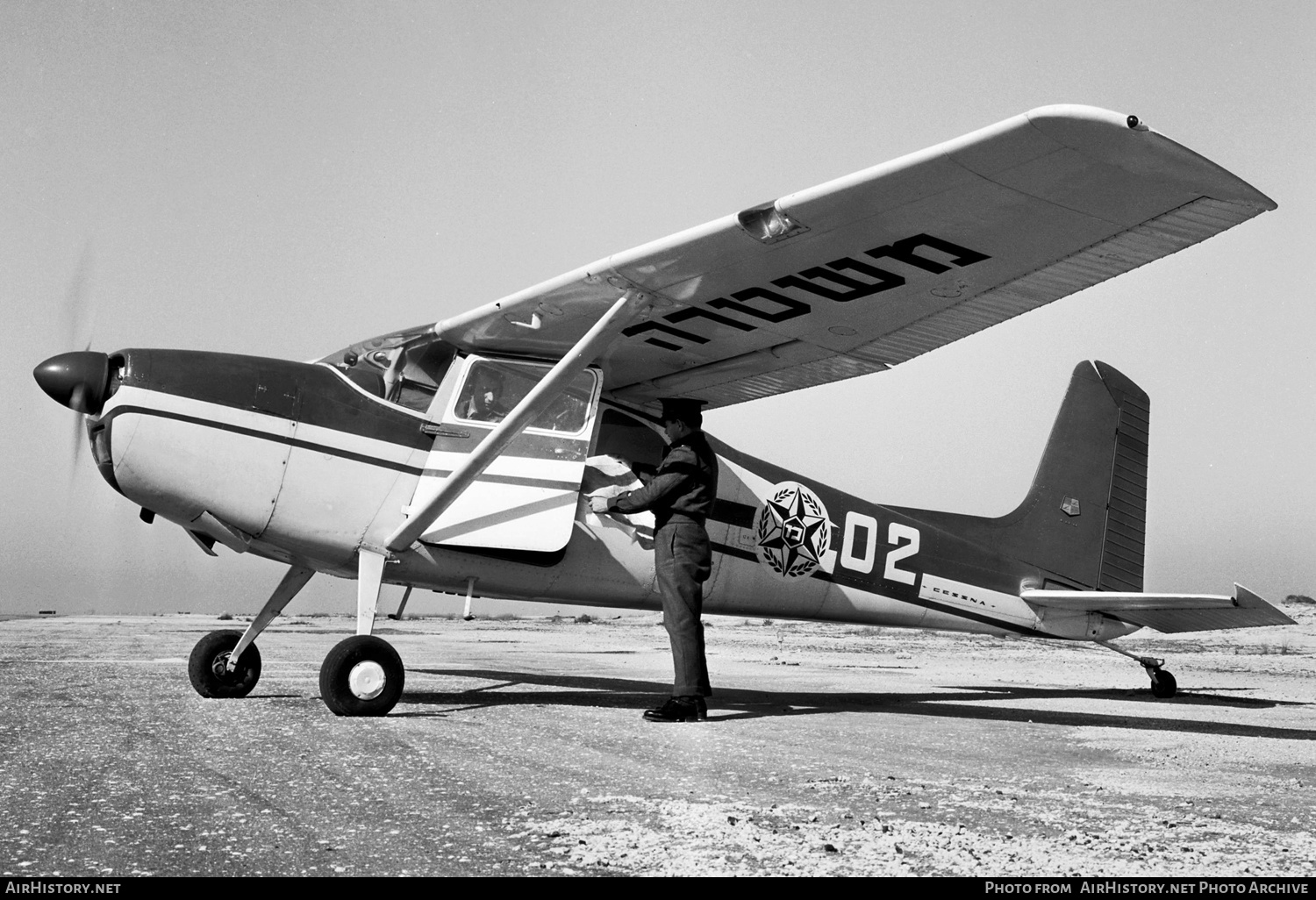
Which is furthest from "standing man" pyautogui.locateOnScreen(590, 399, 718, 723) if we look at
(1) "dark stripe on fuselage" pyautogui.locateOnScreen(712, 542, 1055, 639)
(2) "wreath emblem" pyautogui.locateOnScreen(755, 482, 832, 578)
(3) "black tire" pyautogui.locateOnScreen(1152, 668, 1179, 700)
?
(3) "black tire" pyautogui.locateOnScreen(1152, 668, 1179, 700)

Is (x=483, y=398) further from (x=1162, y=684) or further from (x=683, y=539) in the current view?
(x=1162, y=684)

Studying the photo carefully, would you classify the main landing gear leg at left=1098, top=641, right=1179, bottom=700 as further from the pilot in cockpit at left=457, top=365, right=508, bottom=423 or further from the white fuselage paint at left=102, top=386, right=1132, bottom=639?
the pilot in cockpit at left=457, top=365, right=508, bottom=423

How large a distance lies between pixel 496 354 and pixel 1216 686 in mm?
8196

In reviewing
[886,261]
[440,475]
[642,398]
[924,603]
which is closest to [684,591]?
[440,475]

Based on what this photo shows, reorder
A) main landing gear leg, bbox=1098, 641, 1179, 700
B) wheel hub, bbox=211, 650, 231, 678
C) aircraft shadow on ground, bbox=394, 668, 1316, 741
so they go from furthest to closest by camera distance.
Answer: main landing gear leg, bbox=1098, 641, 1179, 700, wheel hub, bbox=211, 650, 231, 678, aircraft shadow on ground, bbox=394, 668, 1316, 741

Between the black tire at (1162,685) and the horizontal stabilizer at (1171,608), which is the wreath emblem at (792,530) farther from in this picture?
the black tire at (1162,685)

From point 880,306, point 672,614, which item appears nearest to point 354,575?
point 672,614

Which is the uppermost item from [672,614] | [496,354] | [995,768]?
[496,354]

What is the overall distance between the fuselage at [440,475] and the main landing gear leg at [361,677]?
2.61ft

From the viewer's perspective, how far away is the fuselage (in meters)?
6.13

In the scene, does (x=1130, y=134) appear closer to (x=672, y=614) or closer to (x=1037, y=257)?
(x=1037, y=257)

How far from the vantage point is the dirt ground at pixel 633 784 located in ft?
9.03

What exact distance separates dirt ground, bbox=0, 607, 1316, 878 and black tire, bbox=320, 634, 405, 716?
17 cm

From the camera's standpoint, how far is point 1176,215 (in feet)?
17.0
